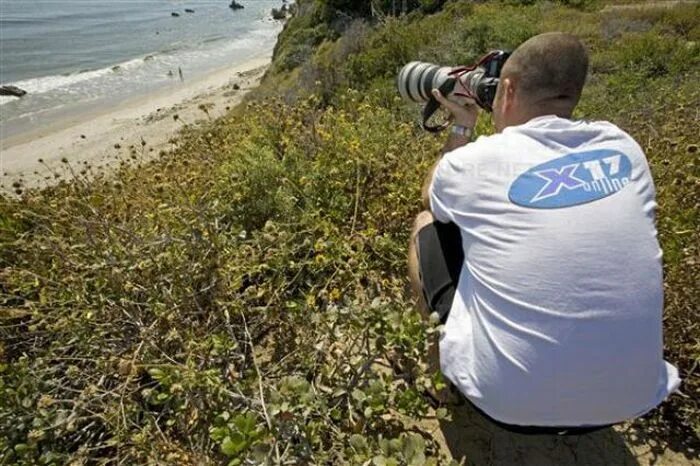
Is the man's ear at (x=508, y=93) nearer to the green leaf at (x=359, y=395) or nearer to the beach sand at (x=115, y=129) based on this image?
the green leaf at (x=359, y=395)

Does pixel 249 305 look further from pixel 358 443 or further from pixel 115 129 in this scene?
pixel 115 129

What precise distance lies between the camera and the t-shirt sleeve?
1.80 feet

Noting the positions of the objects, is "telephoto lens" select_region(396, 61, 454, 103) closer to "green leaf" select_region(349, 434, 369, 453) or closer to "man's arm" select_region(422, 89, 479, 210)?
"man's arm" select_region(422, 89, 479, 210)

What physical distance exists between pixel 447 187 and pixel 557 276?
0.47 m

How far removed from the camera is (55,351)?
192 cm

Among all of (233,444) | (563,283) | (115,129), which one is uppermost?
(563,283)

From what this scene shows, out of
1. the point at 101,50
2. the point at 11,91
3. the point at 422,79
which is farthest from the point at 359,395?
the point at 101,50

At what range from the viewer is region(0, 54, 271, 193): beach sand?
12.2m

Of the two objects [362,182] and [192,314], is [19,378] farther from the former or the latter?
[362,182]

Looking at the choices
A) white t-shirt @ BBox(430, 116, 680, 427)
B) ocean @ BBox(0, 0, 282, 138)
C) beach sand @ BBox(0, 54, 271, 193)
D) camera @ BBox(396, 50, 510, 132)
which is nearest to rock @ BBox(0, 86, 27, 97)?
ocean @ BBox(0, 0, 282, 138)

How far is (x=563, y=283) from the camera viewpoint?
3.86ft

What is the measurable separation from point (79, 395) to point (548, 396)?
1625 millimetres

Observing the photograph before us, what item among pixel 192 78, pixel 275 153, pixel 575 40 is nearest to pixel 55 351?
pixel 275 153

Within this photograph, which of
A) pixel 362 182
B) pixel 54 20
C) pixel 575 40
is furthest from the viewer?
pixel 54 20
